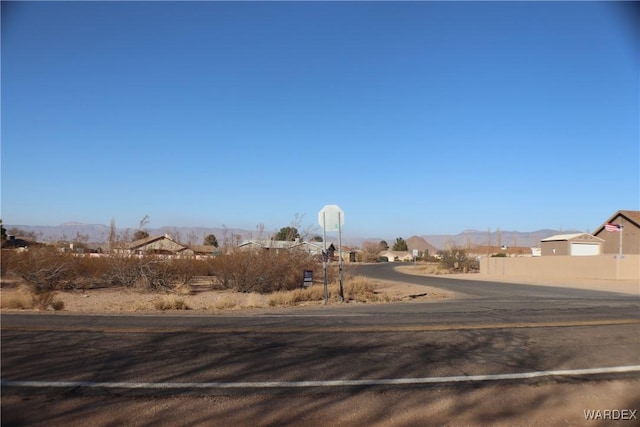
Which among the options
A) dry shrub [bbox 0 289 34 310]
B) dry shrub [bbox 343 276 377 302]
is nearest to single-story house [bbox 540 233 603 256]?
dry shrub [bbox 343 276 377 302]

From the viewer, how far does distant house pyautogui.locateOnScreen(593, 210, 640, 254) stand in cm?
5544

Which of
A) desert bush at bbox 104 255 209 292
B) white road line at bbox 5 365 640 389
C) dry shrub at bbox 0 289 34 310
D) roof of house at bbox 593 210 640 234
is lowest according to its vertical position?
white road line at bbox 5 365 640 389

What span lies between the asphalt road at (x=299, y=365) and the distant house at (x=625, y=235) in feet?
165

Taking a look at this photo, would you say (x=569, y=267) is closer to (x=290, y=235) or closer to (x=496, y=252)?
(x=290, y=235)

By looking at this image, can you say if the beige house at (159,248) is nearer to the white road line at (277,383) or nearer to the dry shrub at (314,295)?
the dry shrub at (314,295)

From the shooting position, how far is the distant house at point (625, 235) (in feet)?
182

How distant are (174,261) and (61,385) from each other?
2225 cm

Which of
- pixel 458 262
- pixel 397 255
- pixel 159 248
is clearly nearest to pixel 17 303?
pixel 159 248

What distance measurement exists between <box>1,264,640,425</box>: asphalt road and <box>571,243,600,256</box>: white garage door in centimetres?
5004

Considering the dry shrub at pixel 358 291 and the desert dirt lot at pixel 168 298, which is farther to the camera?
the dry shrub at pixel 358 291

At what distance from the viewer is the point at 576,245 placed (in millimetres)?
58188

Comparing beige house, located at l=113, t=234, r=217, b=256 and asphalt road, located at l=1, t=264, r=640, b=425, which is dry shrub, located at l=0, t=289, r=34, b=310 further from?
beige house, located at l=113, t=234, r=217, b=256

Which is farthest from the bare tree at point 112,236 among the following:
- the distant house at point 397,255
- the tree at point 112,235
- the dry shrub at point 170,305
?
the distant house at point 397,255

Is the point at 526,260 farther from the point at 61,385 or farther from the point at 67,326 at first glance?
the point at 61,385
